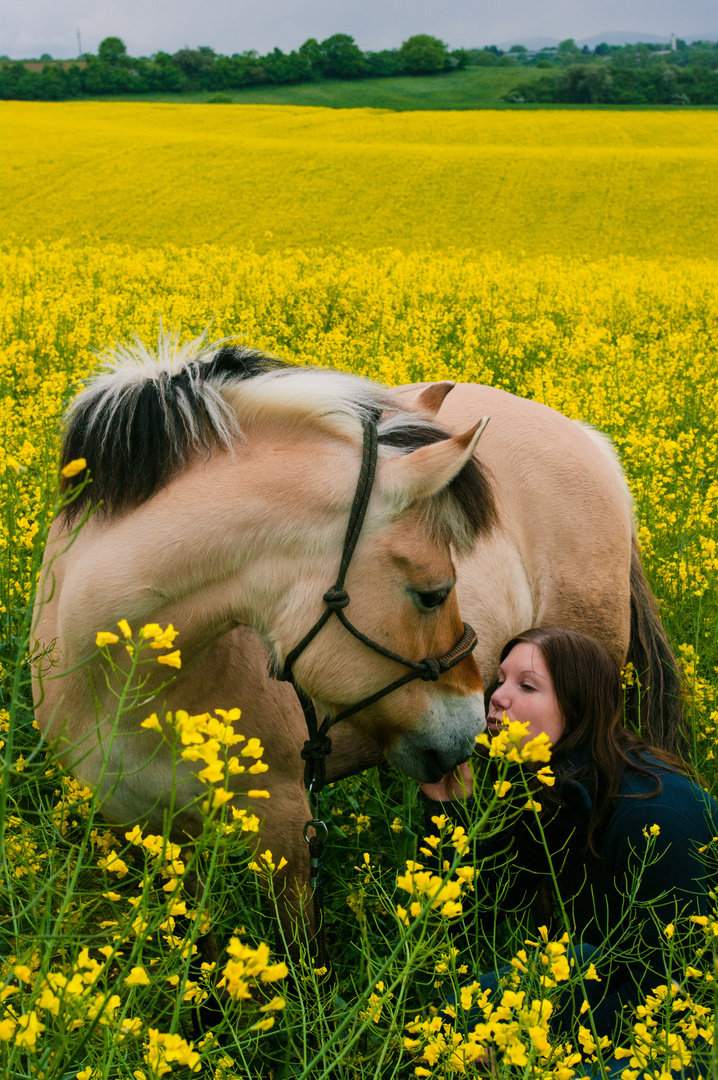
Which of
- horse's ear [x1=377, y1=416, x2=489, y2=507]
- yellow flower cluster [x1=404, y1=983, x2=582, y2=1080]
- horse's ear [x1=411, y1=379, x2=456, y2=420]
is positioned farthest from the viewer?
horse's ear [x1=411, y1=379, x2=456, y2=420]

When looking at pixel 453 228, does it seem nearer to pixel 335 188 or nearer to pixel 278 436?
pixel 335 188

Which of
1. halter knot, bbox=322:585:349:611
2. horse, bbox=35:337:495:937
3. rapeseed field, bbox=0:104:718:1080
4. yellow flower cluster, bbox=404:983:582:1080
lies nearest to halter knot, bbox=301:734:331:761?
horse, bbox=35:337:495:937

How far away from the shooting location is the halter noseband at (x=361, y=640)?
80.5 inches

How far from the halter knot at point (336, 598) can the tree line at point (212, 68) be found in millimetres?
51599

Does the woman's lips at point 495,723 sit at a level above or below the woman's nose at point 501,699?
below

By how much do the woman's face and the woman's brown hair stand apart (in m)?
0.02

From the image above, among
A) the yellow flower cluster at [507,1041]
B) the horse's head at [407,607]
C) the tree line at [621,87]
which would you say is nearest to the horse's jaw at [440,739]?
the horse's head at [407,607]

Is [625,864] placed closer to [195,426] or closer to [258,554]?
[258,554]

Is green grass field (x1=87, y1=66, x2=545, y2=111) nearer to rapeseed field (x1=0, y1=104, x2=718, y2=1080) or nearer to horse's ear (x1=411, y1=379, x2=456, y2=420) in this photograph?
rapeseed field (x1=0, y1=104, x2=718, y2=1080)

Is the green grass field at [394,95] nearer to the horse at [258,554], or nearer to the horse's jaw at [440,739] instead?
the horse at [258,554]

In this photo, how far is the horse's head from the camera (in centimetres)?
207

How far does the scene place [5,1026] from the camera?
1078 millimetres

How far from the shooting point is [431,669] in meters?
2.15

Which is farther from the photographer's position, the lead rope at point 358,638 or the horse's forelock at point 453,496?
the horse's forelock at point 453,496
